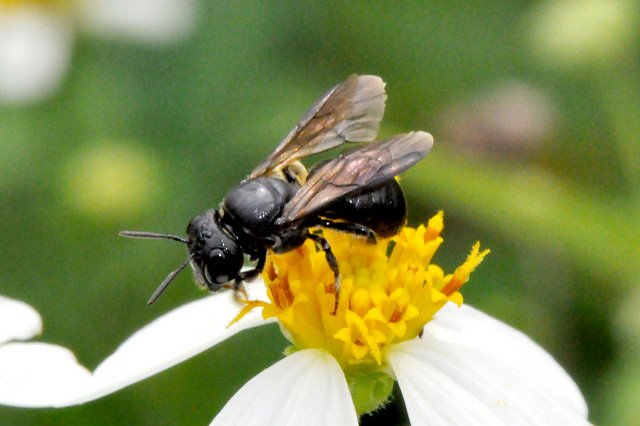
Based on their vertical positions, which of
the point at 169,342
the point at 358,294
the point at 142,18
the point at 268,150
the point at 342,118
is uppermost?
the point at 342,118

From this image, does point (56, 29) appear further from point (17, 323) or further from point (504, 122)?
point (17, 323)

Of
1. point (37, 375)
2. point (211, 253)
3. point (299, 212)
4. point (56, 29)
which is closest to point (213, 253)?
point (211, 253)

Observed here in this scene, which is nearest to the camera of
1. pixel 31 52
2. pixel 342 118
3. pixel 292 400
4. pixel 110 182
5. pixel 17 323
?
pixel 292 400

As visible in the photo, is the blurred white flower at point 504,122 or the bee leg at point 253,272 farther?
the blurred white flower at point 504,122

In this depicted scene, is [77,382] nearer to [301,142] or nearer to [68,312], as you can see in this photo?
[301,142]

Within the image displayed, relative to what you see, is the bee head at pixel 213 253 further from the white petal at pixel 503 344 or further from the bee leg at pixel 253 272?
the white petal at pixel 503 344

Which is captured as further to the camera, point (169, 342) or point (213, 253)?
point (169, 342)

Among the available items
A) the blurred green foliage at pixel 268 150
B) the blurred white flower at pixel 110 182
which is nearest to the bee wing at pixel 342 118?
the blurred green foliage at pixel 268 150
